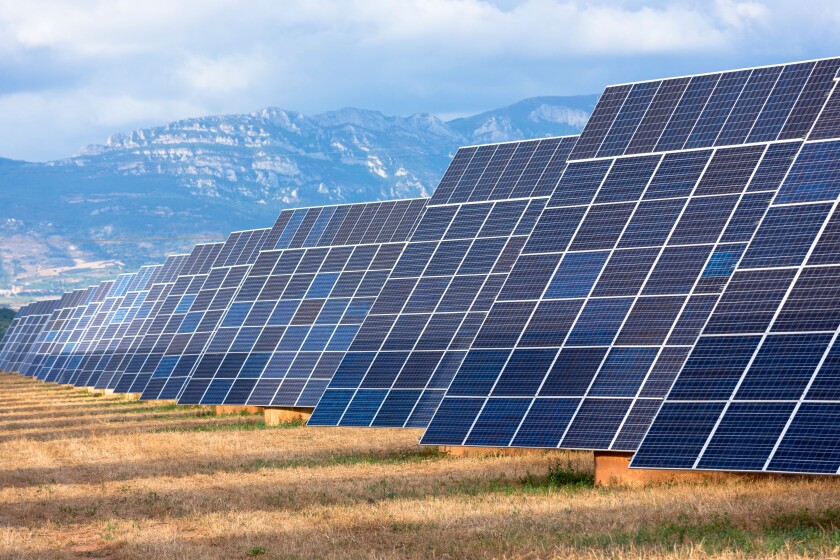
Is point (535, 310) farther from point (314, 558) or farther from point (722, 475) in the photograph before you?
point (314, 558)

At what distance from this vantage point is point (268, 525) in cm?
1992

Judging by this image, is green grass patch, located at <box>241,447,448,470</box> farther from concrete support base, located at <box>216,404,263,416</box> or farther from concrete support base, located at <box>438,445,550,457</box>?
concrete support base, located at <box>216,404,263,416</box>

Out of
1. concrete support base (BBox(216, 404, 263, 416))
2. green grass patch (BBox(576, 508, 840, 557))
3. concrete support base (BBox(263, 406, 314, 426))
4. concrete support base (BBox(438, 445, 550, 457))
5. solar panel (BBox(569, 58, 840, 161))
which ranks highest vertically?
solar panel (BBox(569, 58, 840, 161))

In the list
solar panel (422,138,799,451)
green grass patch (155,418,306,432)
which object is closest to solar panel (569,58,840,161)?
solar panel (422,138,799,451)

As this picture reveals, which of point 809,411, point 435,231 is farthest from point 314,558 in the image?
point 435,231

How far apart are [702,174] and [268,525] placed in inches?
443

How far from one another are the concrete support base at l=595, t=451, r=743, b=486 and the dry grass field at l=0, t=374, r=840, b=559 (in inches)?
15.6

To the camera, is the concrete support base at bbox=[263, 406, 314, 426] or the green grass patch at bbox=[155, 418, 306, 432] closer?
the green grass patch at bbox=[155, 418, 306, 432]

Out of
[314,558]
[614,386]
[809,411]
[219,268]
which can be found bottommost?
[314,558]

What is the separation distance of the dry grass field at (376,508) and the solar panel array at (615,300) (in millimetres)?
902

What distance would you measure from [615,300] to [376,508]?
21.6 ft

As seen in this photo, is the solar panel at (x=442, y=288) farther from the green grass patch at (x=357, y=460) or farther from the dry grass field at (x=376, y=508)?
the dry grass field at (x=376, y=508)

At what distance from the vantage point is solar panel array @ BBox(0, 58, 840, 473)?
19.7 metres

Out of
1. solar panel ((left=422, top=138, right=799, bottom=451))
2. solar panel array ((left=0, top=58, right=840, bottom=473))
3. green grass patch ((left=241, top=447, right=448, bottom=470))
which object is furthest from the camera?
green grass patch ((left=241, top=447, right=448, bottom=470))
